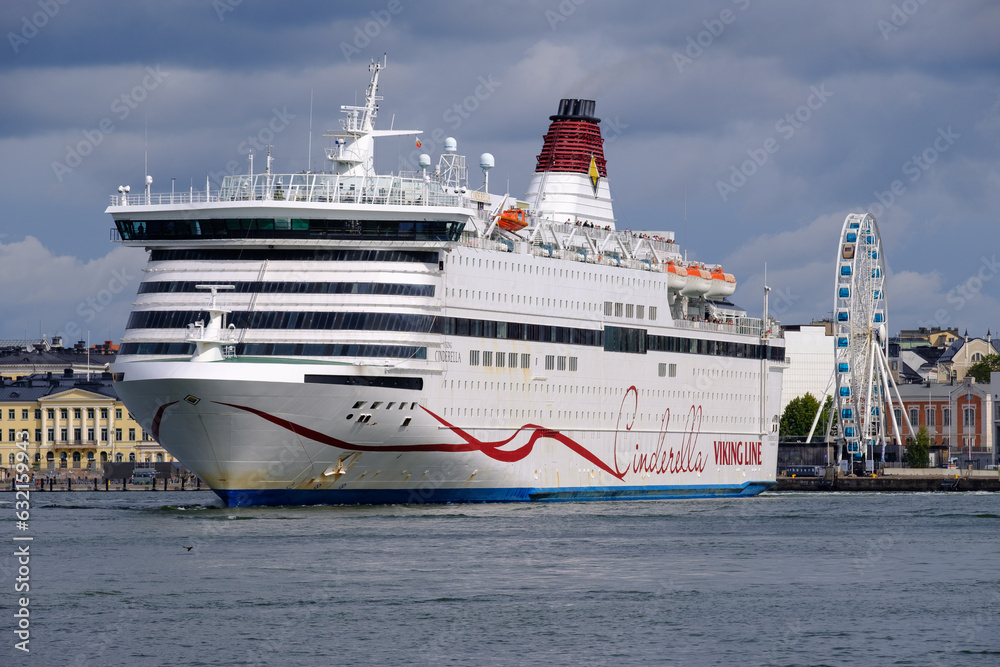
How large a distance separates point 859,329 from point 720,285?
1198 inches

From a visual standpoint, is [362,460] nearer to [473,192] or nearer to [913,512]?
[473,192]

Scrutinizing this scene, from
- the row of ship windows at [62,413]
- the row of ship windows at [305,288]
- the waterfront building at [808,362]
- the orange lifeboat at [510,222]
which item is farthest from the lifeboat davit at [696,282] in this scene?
the waterfront building at [808,362]

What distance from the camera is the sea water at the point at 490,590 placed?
3366cm

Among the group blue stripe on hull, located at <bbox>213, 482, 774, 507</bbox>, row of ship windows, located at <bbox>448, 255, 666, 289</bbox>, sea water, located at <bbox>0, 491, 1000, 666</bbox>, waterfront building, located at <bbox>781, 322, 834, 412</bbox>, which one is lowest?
sea water, located at <bbox>0, 491, 1000, 666</bbox>

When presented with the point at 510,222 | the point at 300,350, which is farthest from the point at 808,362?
the point at 300,350

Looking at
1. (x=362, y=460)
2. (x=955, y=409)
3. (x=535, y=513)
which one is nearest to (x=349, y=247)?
(x=362, y=460)

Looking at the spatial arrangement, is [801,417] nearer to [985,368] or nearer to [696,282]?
[985,368]

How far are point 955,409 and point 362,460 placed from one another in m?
90.3

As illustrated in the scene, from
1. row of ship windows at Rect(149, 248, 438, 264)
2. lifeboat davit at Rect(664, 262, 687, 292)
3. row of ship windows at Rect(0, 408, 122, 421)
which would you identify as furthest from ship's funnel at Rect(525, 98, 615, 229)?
row of ship windows at Rect(0, 408, 122, 421)

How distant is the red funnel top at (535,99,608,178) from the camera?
3100 inches

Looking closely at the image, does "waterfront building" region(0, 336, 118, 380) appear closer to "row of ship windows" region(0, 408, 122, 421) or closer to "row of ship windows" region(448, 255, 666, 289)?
"row of ship windows" region(0, 408, 122, 421)

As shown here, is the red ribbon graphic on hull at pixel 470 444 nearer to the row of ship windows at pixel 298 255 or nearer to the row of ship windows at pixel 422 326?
the row of ship windows at pixel 422 326

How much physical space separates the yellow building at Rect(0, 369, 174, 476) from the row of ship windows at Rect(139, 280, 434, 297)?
87.0 meters

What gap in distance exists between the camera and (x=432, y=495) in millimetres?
61062
